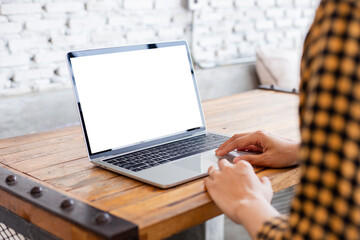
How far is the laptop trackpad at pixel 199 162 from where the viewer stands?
1.06 metres

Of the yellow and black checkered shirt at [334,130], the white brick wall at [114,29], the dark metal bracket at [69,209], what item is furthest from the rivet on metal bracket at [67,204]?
the white brick wall at [114,29]

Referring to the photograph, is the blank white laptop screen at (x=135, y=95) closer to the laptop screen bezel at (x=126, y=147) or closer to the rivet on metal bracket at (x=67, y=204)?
the laptop screen bezel at (x=126, y=147)

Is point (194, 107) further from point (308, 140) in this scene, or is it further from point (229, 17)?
point (229, 17)

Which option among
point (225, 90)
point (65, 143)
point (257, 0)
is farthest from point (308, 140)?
point (257, 0)

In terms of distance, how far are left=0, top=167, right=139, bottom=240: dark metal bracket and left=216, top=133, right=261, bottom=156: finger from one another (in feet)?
1.27

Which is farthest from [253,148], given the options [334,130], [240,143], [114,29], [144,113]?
[114,29]

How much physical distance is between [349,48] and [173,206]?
478 millimetres

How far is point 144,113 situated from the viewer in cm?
126

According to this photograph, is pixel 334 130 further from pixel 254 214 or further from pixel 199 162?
pixel 199 162

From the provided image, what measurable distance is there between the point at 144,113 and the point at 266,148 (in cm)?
34

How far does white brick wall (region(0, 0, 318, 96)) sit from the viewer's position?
7.31 ft

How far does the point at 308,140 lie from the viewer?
0.53 m

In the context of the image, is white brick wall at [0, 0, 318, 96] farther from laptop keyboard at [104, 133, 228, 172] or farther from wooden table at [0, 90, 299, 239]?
laptop keyboard at [104, 133, 228, 172]

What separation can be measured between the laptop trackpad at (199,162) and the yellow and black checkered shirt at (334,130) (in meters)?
0.52
